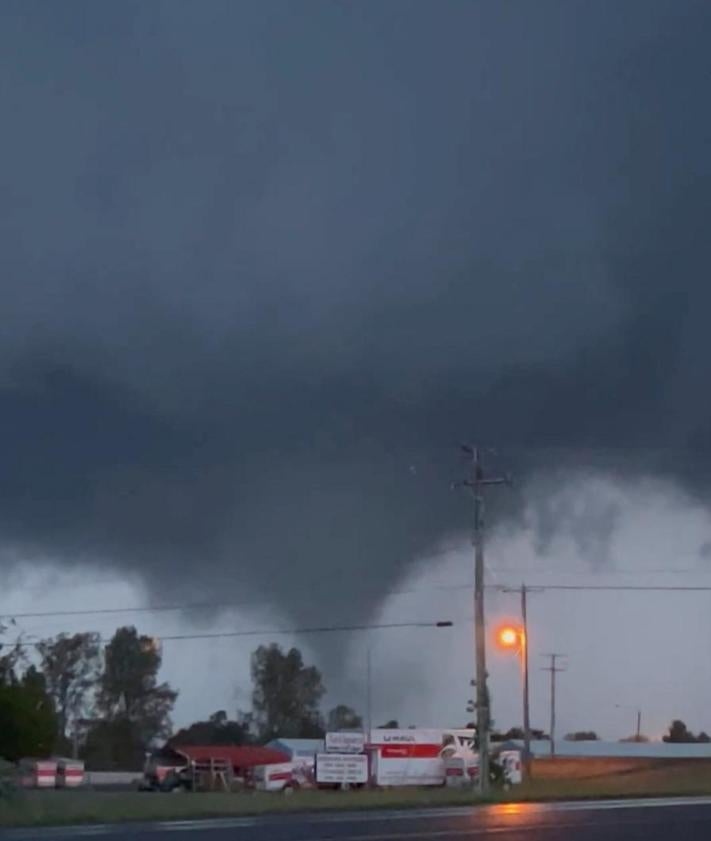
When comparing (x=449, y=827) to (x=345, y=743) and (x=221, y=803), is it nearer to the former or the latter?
(x=221, y=803)

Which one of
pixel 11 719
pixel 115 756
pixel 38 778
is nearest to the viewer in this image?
pixel 38 778

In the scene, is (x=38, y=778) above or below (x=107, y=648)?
below

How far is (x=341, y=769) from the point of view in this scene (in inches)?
2825

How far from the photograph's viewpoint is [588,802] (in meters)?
49.9

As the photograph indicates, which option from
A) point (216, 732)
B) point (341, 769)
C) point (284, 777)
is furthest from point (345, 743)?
point (216, 732)

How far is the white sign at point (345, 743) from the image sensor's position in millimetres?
73438

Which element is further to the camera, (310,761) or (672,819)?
(310,761)

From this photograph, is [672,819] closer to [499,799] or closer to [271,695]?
[499,799]

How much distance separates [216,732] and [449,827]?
122 metres

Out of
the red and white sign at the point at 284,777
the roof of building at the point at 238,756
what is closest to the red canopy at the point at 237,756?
the roof of building at the point at 238,756

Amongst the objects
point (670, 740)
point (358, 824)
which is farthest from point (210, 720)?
point (358, 824)

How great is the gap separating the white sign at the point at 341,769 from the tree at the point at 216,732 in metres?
75.7

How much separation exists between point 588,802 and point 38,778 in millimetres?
39233

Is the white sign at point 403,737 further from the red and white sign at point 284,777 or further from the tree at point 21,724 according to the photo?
the tree at point 21,724
